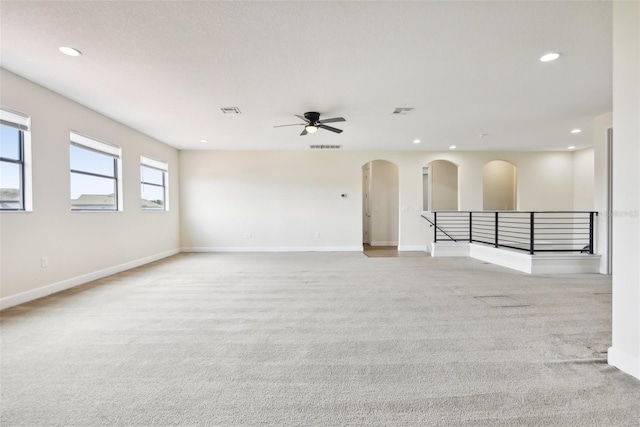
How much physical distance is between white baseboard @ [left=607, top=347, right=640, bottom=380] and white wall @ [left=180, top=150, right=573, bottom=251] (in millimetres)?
5810

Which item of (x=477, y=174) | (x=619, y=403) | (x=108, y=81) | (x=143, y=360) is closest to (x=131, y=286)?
(x=143, y=360)

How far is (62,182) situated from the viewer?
392cm

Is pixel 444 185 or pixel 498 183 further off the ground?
pixel 498 183

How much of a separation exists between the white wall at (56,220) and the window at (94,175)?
129 millimetres

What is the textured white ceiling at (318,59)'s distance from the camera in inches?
87.8

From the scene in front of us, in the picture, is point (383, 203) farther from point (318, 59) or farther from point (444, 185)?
point (318, 59)

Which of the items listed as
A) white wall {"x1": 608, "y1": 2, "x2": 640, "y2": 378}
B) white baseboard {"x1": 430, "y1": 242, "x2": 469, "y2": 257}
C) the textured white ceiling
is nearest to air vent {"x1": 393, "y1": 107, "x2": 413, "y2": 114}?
the textured white ceiling

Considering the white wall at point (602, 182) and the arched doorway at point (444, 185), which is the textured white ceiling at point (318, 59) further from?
the arched doorway at point (444, 185)

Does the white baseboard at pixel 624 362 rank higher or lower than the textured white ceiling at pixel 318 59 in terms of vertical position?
lower

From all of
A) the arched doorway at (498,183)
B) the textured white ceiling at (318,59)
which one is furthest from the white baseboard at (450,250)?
the arched doorway at (498,183)

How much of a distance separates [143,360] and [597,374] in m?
3.18

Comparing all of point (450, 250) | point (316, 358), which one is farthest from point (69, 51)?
point (450, 250)

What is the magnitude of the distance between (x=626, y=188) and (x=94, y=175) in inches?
251

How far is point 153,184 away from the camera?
21.3ft
